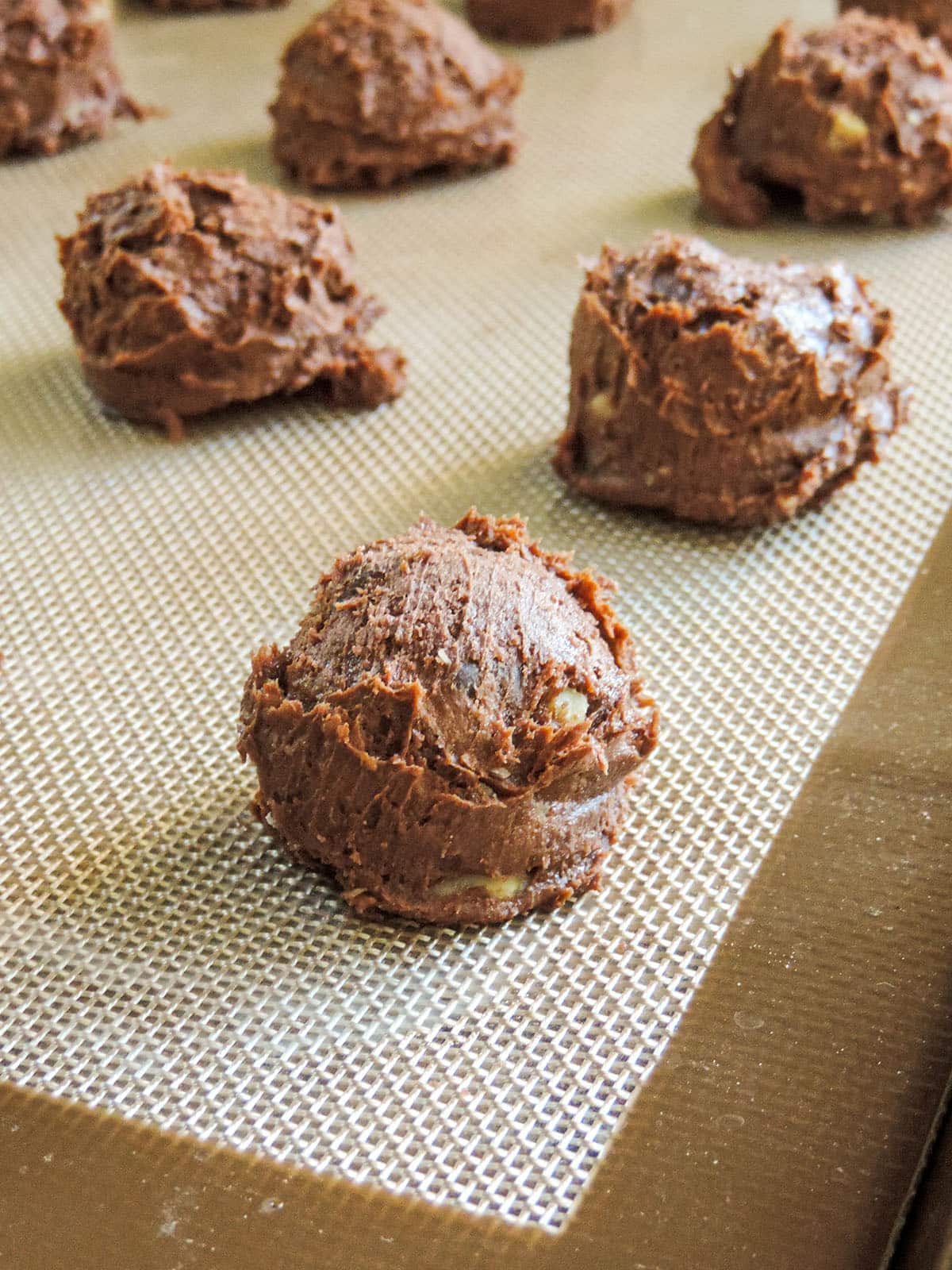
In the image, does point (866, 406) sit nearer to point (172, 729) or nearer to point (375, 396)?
point (375, 396)

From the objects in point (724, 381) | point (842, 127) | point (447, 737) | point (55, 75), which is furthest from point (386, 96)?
point (447, 737)

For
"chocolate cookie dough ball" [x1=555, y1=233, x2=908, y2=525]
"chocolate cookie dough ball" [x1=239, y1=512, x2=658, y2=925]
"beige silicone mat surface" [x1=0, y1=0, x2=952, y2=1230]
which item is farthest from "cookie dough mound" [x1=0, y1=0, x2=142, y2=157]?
"chocolate cookie dough ball" [x1=239, y1=512, x2=658, y2=925]

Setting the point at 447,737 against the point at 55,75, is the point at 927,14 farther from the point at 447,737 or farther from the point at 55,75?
the point at 447,737

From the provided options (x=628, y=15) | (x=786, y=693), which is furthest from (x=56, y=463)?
(x=628, y=15)

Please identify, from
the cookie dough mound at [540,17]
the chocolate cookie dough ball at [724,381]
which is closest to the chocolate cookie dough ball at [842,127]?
the chocolate cookie dough ball at [724,381]

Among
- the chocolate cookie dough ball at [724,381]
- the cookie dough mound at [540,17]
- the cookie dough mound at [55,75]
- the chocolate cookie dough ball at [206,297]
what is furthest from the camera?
the cookie dough mound at [540,17]

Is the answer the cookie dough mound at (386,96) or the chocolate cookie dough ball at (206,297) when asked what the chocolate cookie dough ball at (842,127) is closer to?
the cookie dough mound at (386,96)
